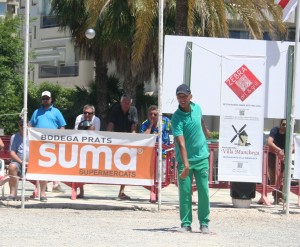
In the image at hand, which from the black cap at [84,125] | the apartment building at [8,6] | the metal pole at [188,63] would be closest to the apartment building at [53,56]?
the apartment building at [8,6]

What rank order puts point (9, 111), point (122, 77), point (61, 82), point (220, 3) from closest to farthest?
point (220, 3)
point (122, 77)
point (9, 111)
point (61, 82)

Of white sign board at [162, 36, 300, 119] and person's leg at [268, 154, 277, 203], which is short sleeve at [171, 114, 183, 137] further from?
person's leg at [268, 154, 277, 203]

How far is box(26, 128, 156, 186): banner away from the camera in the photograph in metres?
14.0

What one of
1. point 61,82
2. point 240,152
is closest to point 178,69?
point 240,152

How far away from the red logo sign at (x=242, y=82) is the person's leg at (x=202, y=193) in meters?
3.23

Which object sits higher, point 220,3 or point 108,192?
point 220,3

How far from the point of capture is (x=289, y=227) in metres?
12.4

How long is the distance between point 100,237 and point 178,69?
15.0ft

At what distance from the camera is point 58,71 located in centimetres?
5519

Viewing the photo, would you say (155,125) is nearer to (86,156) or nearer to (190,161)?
(86,156)

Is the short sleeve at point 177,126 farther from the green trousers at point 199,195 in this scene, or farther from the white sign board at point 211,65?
the white sign board at point 211,65

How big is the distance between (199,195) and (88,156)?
341cm

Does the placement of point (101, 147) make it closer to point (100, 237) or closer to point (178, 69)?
point (178, 69)

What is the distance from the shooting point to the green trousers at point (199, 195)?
1103cm
